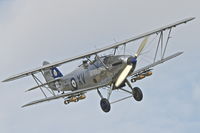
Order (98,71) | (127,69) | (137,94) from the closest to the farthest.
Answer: (127,69), (98,71), (137,94)

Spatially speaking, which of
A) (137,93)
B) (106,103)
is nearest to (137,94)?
(137,93)

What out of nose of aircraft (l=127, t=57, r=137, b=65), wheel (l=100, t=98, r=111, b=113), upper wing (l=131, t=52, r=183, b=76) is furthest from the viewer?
upper wing (l=131, t=52, r=183, b=76)

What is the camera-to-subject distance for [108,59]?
42.7m

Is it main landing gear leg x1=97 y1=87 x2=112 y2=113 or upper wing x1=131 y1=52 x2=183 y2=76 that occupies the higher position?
upper wing x1=131 y1=52 x2=183 y2=76

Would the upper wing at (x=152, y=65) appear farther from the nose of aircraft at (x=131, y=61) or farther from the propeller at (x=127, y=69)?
the nose of aircraft at (x=131, y=61)

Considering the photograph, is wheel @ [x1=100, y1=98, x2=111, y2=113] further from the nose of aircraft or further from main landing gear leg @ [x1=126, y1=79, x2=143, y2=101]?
the nose of aircraft

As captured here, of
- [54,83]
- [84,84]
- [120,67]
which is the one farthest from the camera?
[54,83]

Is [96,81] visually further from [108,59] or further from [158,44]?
[158,44]

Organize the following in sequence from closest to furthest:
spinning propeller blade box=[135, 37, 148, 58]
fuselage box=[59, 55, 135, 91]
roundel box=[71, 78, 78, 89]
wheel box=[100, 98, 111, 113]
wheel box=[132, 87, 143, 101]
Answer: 1. fuselage box=[59, 55, 135, 91]
2. wheel box=[100, 98, 111, 113]
3. spinning propeller blade box=[135, 37, 148, 58]
4. wheel box=[132, 87, 143, 101]
5. roundel box=[71, 78, 78, 89]

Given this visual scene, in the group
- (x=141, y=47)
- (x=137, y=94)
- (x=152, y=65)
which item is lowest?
(x=137, y=94)

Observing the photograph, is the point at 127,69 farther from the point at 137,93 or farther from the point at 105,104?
the point at 105,104

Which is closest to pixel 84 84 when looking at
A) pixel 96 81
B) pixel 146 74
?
pixel 96 81

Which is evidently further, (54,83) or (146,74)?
(54,83)

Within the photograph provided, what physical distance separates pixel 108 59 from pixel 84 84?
320 centimetres
